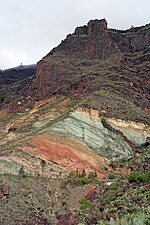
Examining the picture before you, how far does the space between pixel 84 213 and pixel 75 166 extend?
1356 cm

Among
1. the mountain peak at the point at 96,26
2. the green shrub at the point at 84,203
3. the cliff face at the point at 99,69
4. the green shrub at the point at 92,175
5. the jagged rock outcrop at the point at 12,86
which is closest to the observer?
the green shrub at the point at 84,203

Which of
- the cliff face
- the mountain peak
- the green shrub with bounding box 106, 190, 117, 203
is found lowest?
the green shrub with bounding box 106, 190, 117, 203

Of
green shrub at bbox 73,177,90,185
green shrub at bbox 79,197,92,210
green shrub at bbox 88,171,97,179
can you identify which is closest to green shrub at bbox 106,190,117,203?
green shrub at bbox 79,197,92,210

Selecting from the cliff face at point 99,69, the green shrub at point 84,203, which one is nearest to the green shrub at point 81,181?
the green shrub at point 84,203

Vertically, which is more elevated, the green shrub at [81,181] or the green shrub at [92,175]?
the green shrub at [81,181]

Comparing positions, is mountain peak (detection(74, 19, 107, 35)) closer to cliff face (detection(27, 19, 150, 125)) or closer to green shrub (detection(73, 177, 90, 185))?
cliff face (detection(27, 19, 150, 125))

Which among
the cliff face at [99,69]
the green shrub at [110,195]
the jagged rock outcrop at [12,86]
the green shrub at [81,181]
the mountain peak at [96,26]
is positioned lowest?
the jagged rock outcrop at [12,86]

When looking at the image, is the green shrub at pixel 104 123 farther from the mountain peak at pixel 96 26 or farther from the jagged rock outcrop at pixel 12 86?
the mountain peak at pixel 96 26

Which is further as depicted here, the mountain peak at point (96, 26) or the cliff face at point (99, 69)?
the mountain peak at point (96, 26)

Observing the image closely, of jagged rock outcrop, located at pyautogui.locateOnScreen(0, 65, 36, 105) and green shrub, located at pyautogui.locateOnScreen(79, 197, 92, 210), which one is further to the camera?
jagged rock outcrop, located at pyautogui.locateOnScreen(0, 65, 36, 105)

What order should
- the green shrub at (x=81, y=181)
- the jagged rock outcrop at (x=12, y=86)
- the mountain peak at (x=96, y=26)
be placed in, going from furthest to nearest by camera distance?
1. the jagged rock outcrop at (x=12, y=86)
2. the mountain peak at (x=96, y=26)
3. the green shrub at (x=81, y=181)

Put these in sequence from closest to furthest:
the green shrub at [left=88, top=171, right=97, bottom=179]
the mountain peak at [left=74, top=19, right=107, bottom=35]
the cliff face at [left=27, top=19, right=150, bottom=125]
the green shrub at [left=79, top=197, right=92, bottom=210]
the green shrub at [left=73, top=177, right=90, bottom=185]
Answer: the green shrub at [left=79, top=197, right=92, bottom=210]
the green shrub at [left=73, top=177, right=90, bottom=185]
the green shrub at [left=88, top=171, right=97, bottom=179]
the cliff face at [left=27, top=19, right=150, bottom=125]
the mountain peak at [left=74, top=19, right=107, bottom=35]

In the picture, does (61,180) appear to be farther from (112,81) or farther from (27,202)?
(112,81)

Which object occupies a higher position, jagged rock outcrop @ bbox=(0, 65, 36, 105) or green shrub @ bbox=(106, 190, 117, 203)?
green shrub @ bbox=(106, 190, 117, 203)
